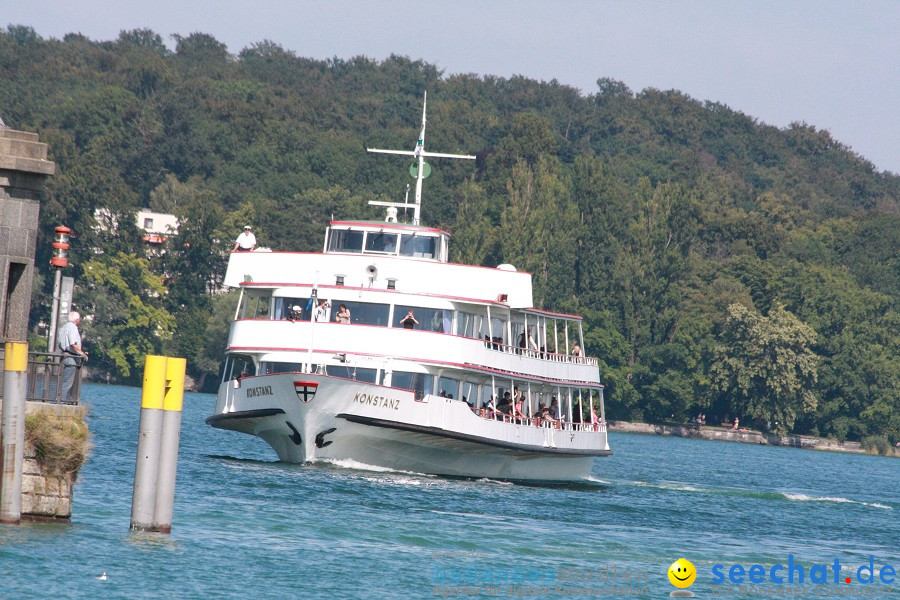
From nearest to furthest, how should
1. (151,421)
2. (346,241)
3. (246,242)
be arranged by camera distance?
(151,421) → (246,242) → (346,241)

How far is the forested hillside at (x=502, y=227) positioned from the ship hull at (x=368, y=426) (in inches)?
2556

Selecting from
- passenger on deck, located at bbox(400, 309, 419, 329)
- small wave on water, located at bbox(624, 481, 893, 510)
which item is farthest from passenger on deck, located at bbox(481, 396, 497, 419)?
small wave on water, located at bbox(624, 481, 893, 510)

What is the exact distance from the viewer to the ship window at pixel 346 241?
4300 cm

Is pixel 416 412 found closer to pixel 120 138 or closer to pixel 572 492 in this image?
pixel 572 492

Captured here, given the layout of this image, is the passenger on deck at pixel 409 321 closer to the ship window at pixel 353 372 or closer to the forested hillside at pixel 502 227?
the ship window at pixel 353 372

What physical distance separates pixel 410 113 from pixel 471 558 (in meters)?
151

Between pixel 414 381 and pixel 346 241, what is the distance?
5.47 meters

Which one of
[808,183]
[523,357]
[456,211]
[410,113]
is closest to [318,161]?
[456,211]

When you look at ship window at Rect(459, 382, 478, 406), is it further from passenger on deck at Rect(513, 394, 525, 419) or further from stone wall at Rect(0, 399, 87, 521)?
stone wall at Rect(0, 399, 87, 521)

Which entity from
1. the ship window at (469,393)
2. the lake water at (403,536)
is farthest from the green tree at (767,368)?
the ship window at (469,393)

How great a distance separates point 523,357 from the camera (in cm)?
4309

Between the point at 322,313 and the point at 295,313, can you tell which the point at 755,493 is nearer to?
the point at 322,313

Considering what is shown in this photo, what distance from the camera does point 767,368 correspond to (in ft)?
360

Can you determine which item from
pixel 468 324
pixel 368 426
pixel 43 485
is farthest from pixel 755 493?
pixel 43 485
